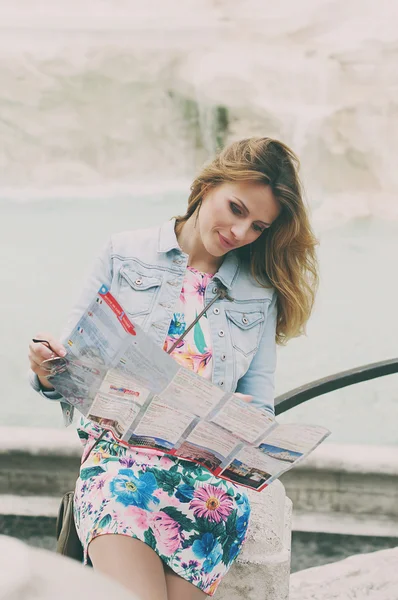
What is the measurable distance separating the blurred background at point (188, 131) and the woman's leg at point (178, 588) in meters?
3.52

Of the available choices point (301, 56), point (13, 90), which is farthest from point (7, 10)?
point (301, 56)

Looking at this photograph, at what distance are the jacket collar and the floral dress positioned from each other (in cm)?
47

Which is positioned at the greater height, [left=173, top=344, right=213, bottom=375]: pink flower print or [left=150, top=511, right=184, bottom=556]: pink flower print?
[left=173, top=344, right=213, bottom=375]: pink flower print

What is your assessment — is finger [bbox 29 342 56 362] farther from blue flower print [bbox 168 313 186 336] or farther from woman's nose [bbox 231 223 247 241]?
woman's nose [bbox 231 223 247 241]

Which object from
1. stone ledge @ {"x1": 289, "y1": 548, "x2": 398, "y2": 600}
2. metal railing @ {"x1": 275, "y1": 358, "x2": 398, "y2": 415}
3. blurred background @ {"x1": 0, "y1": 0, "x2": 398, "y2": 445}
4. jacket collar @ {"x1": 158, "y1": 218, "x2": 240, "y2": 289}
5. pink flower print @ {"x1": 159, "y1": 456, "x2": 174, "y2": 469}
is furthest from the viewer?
blurred background @ {"x1": 0, "y1": 0, "x2": 398, "y2": 445}

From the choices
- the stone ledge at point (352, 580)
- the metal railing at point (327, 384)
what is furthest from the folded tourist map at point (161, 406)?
the stone ledge at point (352, 580)

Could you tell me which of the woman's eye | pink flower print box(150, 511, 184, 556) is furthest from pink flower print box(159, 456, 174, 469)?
the woman's eye

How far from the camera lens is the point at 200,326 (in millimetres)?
1893

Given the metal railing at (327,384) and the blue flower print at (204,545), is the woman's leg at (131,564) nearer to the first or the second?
the blue flower print at (204,545)

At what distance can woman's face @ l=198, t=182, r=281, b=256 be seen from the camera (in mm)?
1878

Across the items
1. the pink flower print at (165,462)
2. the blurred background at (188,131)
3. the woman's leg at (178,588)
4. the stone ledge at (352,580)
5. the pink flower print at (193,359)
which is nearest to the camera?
the woman's leg at (178,588)

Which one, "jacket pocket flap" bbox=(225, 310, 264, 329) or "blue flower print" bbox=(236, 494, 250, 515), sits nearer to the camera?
"blue flower print" bbox=(236, 494, 250, 515)

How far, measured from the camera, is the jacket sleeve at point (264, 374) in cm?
193

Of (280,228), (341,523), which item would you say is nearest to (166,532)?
(280,228)
